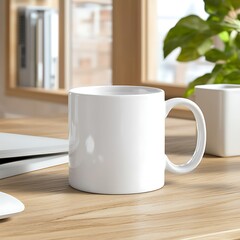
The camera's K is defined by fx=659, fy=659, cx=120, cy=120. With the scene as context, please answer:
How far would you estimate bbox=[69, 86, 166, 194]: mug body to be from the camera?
2.43 ft

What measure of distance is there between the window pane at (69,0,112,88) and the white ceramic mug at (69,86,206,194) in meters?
1.96

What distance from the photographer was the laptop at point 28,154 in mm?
863

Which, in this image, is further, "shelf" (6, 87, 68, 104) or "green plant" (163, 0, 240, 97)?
"shelf" (6, 87, 68, 104)

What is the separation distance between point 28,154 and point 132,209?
0.26 m

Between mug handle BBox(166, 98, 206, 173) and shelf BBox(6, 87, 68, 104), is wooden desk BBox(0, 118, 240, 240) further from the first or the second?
shelf BBox(6, 87, 68, 104)

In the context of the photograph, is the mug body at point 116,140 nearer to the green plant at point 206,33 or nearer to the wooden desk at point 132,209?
the wooden desk at point 132,209

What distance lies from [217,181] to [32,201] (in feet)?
0.81

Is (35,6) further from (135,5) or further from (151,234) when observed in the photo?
(151,234)

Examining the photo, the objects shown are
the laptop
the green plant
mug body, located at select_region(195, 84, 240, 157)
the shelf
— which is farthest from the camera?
the shelf

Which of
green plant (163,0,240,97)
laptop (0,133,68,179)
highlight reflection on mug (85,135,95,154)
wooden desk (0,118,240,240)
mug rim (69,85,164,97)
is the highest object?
green plant (163,0,240,97)

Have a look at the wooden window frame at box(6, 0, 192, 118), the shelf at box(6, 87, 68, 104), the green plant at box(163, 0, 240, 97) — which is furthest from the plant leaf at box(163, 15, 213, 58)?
the shelf at box(6, 87, 68, 104)

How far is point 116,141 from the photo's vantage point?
0.75 meters

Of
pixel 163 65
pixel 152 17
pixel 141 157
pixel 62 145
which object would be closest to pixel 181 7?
pixel 152 17

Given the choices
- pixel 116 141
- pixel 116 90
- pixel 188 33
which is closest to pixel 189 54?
pixel 188 33
